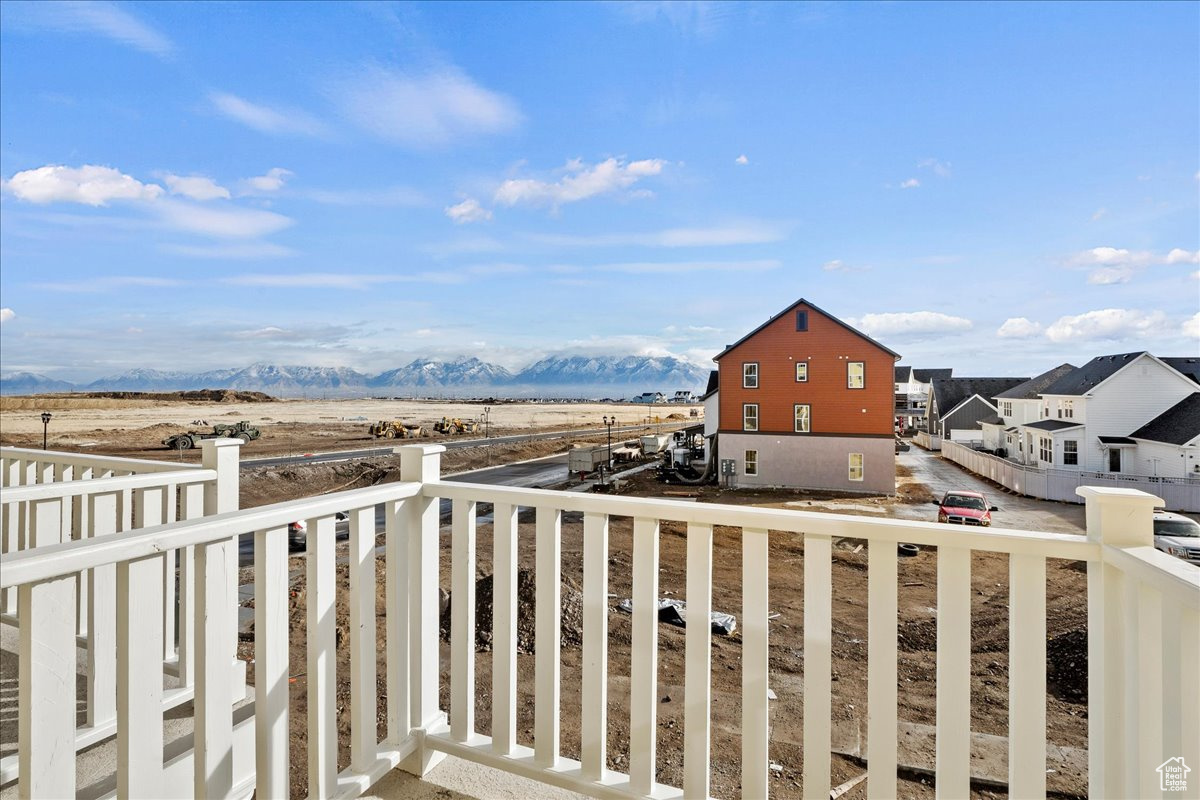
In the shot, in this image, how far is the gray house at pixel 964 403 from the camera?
30609mm

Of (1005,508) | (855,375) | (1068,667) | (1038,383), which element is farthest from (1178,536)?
(1038,383)

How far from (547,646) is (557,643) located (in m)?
0.05

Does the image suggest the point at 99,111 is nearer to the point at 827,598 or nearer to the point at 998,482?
the point at 827,598

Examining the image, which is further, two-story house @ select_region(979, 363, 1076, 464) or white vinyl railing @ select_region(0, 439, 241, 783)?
two-story house @ select_region(979, 363, 1076, 464)

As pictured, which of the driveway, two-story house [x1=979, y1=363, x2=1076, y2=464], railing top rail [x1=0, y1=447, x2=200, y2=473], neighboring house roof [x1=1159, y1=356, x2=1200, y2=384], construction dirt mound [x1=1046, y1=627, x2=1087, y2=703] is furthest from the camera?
two-story house [x1=979, y1=363, x2=1076, y2=464]

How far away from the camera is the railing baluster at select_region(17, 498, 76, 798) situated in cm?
85

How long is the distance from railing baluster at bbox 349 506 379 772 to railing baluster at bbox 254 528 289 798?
21cm

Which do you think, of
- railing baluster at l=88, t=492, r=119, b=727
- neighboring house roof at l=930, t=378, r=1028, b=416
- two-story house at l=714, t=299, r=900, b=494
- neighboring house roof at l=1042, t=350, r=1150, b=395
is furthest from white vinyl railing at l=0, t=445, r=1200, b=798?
neighboring house roof at l=930, t=378, r=1028, b=416

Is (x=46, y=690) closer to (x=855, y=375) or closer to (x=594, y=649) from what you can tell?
(x=594, y=649)

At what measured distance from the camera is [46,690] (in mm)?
877

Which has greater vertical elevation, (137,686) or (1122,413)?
(1122,413)

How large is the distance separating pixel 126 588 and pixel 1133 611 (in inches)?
72.0

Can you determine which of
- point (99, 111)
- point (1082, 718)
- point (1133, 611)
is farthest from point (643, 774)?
point (99, 111)

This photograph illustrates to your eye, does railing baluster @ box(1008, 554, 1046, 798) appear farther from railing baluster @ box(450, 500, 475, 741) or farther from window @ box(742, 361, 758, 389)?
window @ box(742, 361, 758, 389)
